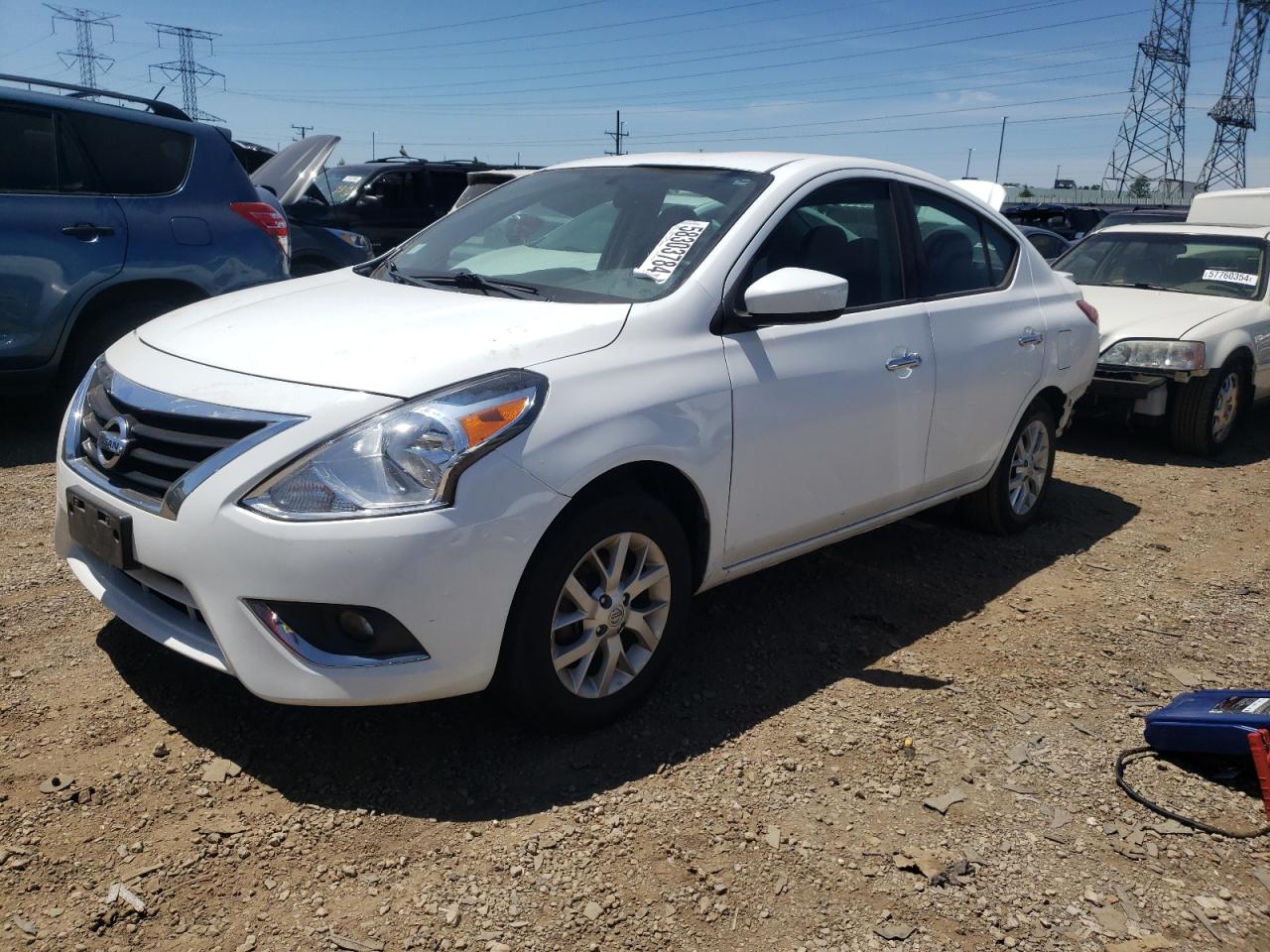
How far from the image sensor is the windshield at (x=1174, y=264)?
7.80m

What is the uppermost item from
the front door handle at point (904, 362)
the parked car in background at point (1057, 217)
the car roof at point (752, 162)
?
the parked car in background at point (1057, 217)

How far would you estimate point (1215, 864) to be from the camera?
268 centimetres

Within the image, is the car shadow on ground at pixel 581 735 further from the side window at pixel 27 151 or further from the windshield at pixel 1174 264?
the windshield at pixel 1174 264

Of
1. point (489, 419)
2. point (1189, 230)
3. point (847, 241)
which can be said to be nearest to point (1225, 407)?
point (1189, 230)

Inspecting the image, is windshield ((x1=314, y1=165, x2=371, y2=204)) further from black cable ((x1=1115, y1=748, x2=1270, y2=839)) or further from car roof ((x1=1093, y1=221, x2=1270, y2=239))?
black cable ((x1=1115, y1=748, x2=1270, y2=839))

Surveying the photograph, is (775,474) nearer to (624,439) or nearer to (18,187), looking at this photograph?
(624,439)

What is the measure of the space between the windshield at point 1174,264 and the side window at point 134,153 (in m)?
6.58

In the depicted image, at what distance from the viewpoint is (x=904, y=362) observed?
3.83 metres

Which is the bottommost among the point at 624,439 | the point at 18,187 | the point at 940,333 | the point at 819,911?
the point at 819,911

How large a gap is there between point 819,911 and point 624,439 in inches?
49.6

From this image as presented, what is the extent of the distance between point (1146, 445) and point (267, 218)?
240 inches

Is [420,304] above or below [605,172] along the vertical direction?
below

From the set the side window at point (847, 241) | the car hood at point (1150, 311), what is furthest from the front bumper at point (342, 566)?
the car hood at point (1150, 311)

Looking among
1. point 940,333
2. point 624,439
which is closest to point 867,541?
point 940,333
